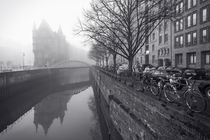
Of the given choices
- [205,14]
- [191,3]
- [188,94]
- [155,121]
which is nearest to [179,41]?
[191,3]

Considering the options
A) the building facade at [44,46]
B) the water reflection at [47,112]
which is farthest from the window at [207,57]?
the building facade at [44,46]

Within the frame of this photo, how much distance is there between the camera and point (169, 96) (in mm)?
8391

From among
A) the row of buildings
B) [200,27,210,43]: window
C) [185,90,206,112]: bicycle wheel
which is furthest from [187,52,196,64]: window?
[185,90,206,112]: bicycle wheel

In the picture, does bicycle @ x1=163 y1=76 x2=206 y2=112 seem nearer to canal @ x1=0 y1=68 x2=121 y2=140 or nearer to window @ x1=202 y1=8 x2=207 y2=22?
canal @ x1=0 y1=68 x2=121 y2=140

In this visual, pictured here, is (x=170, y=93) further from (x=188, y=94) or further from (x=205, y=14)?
(x=205, y=14)

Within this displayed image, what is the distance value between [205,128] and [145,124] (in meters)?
3.82

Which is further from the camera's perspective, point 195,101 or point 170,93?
point 170,93

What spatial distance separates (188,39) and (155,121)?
27138mm

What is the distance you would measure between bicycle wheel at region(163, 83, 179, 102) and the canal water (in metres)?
9.79

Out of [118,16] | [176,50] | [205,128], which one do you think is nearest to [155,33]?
[176,50]

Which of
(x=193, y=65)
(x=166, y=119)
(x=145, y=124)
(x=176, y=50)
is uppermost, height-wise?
(x=176, y=50)

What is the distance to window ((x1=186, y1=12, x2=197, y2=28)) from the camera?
1118 inches

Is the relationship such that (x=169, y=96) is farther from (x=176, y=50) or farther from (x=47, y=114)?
(x=176, y=50)

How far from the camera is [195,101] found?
20.9 feet
